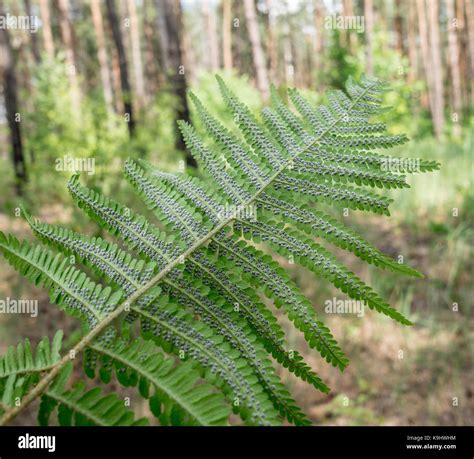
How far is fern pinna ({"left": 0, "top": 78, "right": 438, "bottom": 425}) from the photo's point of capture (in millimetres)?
668

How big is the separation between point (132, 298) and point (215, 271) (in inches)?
6.2

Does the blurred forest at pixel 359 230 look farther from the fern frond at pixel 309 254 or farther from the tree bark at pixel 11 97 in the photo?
the fern frond at pixel 309 254

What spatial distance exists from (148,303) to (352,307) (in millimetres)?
4505

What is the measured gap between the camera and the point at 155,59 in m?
28.1

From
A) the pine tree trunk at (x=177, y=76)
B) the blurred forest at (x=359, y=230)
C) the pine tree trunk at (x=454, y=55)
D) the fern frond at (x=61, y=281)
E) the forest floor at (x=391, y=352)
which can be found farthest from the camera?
the pine tree trunk at (x=454, y=55)

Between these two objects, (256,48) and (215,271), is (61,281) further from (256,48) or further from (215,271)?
(256,48)

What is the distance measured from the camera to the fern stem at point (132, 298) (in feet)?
2.13

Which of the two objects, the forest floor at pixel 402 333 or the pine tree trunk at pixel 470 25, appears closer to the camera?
the forest floor at pixel 402 333

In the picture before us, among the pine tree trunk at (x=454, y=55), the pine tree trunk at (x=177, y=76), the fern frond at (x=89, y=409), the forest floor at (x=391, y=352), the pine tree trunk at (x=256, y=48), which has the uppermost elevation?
the pine tree trunk at (x=454, y=55)

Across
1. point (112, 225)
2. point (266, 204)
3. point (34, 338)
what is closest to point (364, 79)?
point (266, 204)

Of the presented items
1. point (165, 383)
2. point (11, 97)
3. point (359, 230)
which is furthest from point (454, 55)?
point (165, 383)

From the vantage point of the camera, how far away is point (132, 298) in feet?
2.56

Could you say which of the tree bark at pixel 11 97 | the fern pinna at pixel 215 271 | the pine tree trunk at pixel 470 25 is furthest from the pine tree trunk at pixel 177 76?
the pine tree trunk at pixel 470 25
